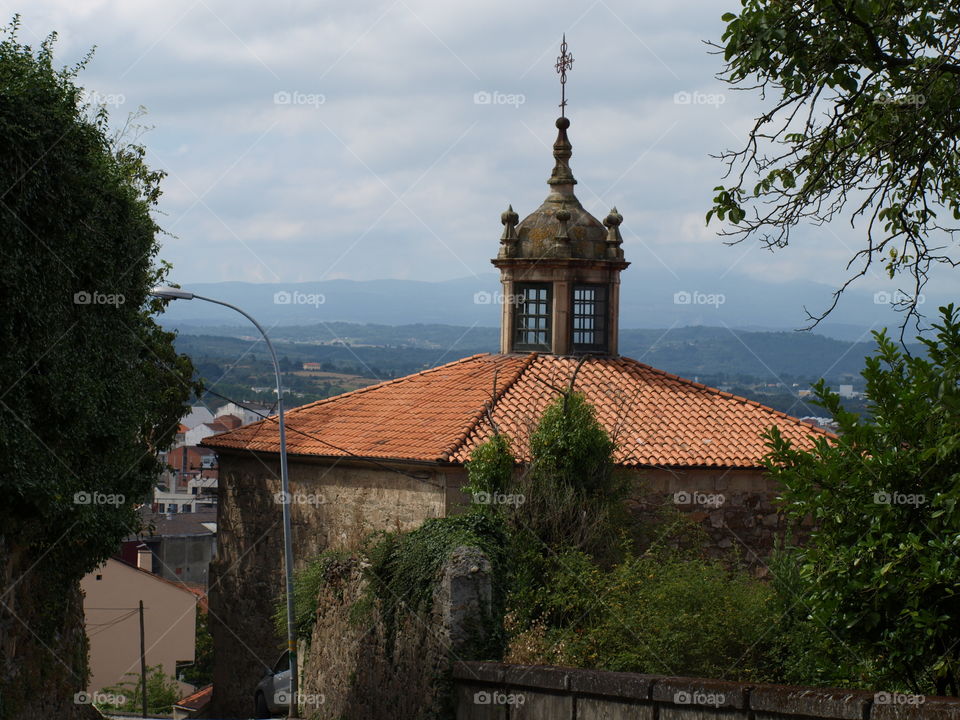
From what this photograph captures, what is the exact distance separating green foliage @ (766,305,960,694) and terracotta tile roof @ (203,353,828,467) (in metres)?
11.6

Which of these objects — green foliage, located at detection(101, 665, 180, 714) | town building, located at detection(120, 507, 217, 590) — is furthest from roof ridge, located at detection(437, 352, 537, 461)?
town building, located at detection(120, 507, 217, 590)

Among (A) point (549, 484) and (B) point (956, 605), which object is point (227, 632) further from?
(B) point (956, 605)

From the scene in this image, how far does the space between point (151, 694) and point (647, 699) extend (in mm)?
33095

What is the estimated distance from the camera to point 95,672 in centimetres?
4356

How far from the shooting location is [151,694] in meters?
39.5

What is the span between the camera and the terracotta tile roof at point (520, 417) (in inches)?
908

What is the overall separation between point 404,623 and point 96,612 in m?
33.9

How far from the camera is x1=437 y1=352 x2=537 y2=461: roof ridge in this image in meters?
22.6

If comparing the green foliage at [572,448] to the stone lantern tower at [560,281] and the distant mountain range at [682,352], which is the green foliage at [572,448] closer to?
the stone lantern tower at [560,281]

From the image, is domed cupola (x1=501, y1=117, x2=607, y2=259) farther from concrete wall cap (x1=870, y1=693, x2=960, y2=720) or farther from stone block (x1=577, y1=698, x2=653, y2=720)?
concrete wall cap (x1=870, y1=693, x2=960, y2=720)

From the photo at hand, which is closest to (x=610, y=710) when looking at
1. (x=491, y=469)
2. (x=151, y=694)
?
(x=491, y=469)

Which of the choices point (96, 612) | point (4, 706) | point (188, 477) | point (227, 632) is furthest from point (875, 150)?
point (188, 477)

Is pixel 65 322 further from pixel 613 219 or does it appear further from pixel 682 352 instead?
pixel 682 352

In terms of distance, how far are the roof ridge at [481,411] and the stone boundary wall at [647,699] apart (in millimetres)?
10952
